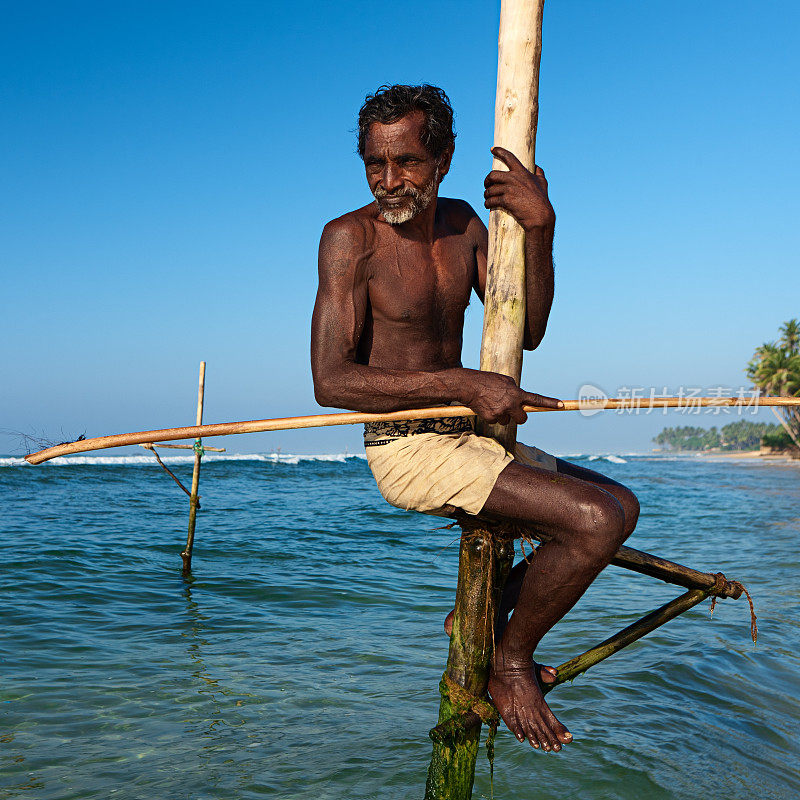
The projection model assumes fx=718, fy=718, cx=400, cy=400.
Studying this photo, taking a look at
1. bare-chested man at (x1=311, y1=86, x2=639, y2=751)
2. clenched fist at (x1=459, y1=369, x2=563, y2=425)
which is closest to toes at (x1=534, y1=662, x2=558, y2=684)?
bare-chested man at (x1=311, y1=86, x2=639, y2=751)

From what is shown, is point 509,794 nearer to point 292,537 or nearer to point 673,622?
point 673,622

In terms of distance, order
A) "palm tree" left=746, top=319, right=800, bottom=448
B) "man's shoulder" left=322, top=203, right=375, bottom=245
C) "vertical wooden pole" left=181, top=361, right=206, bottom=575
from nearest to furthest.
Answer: "man's shoulder" left=322, top=203, right=375, bottom=245
"vertical wooden pole" left=181, top=361, right=206, bottom=575
"palm tree" left=746, top=319, right=800, bottom=448

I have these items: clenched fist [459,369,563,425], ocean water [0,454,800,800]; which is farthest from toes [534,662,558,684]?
clenched fist [459,369,563,425]

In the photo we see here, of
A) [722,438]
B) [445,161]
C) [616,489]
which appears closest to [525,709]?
[616,489]

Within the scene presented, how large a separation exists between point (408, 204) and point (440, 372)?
666 millimetres

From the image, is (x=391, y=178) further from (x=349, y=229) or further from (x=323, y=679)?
(x=323, y=679)

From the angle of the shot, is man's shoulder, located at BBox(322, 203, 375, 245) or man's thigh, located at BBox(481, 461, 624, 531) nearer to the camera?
man's thigh, located at BBox(481, 461, 624, 531)

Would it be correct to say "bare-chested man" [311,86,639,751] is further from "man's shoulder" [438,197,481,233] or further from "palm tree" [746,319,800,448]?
"palm tree" [746,319,800,448]

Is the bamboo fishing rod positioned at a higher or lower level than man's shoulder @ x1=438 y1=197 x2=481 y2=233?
→ lower

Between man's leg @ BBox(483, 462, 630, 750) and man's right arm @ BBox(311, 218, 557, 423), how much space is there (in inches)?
10.6

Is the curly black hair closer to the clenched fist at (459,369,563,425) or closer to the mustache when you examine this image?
the mustache

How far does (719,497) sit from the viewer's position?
25141mm

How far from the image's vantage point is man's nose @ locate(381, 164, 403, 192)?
2.69m

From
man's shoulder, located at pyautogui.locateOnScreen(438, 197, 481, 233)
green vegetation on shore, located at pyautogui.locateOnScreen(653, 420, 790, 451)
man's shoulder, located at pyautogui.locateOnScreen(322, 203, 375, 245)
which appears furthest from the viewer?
green vegetation on shore, located at pyautogui.locateOnScreen(653, 420, 790, 451)
